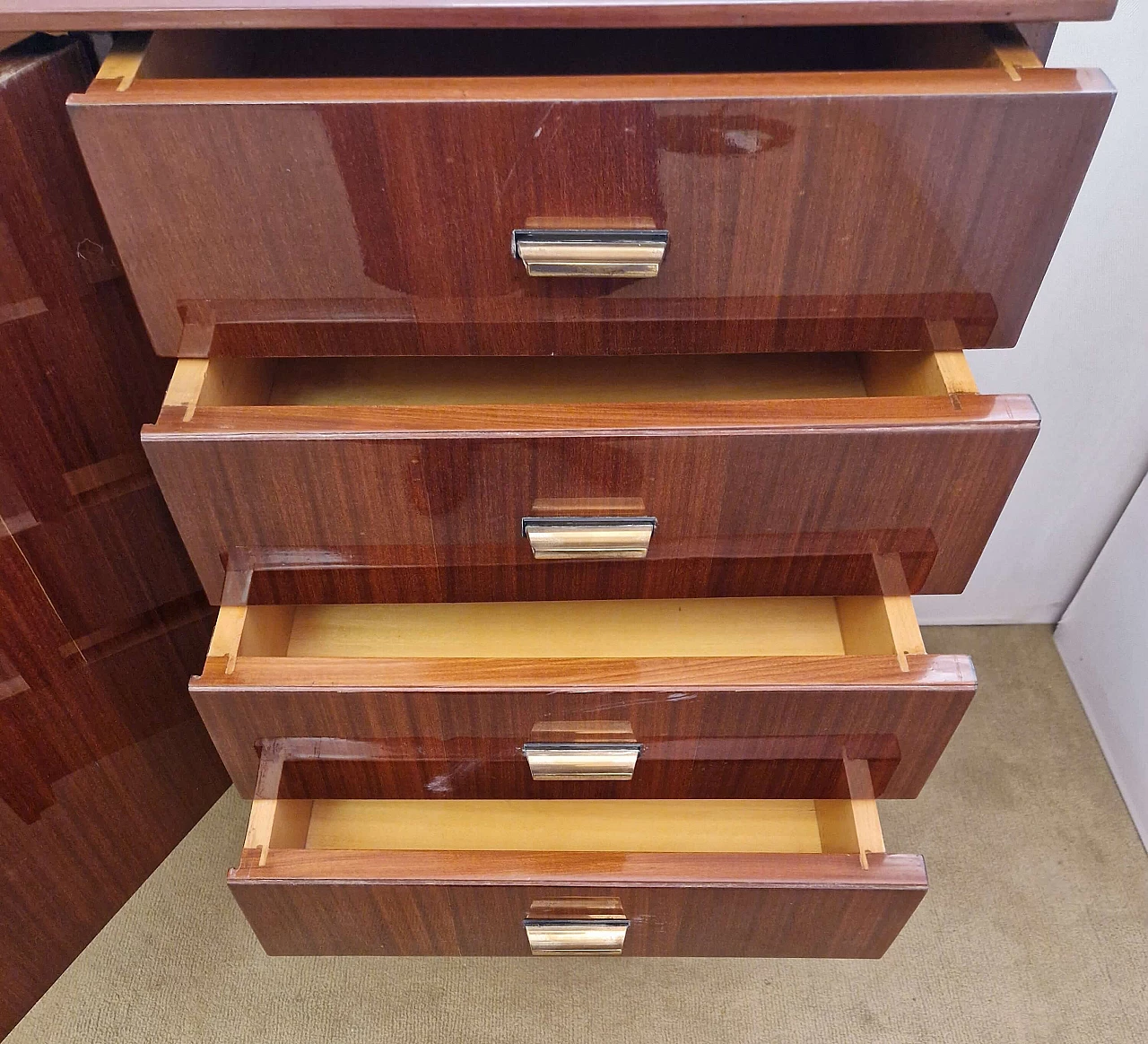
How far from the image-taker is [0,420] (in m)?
0.57

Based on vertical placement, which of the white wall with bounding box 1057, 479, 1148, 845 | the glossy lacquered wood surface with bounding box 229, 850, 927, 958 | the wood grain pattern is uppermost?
the wood grain pattern

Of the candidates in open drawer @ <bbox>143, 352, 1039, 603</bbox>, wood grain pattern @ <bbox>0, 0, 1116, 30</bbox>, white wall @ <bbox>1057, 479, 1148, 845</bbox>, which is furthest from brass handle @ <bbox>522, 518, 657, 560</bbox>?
white wall @ <bbox>1057, 479, 1148, 845</bbox>

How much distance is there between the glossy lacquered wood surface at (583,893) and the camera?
567 mm

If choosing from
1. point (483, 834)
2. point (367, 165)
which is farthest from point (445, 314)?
point (483, 834)

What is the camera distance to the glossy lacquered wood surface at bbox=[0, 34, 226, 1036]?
53cm

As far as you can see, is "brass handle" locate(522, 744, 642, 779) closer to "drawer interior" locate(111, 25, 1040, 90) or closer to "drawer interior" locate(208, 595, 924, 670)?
"drawer interior" locate(208, 595, 924, 670)

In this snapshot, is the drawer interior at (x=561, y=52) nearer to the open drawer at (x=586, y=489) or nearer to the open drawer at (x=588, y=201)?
the open drawer at (x=588, y=201)

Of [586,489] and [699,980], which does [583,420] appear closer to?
[586,489]

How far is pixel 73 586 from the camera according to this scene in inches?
25.7

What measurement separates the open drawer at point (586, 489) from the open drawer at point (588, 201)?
0.14 feet

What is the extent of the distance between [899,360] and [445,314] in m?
0.27

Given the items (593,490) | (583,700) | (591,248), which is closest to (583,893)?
(583,700)

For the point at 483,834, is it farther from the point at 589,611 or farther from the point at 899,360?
the point at 899,360

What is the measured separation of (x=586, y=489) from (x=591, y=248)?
0.12m
